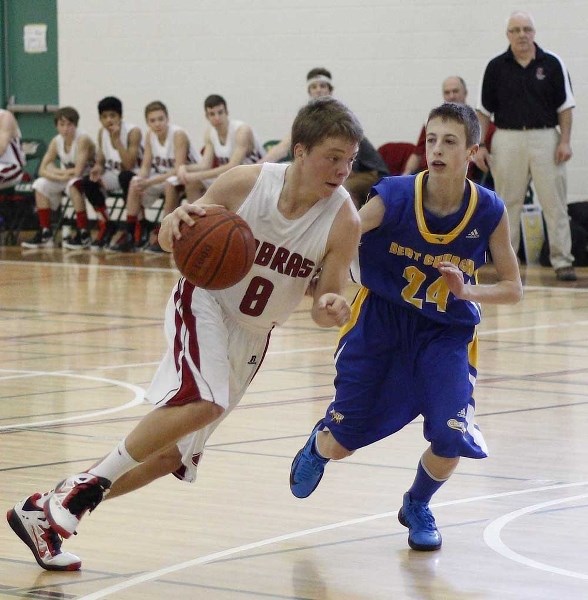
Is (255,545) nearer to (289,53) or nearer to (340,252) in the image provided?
(340,252)

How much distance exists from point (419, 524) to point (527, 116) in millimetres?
6938

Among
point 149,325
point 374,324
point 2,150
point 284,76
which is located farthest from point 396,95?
point 374,324

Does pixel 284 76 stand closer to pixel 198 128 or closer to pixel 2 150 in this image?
pixel 198 128

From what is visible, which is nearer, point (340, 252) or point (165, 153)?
point (340, 252)

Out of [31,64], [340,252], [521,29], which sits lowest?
[340,252]

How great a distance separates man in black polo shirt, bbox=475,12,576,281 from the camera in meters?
10.2

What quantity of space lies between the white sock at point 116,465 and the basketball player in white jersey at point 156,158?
9396mm

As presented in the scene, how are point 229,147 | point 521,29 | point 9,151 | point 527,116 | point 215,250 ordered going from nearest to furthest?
point 215,250 → point 521,29 → point 527,116 → point 229,147 → point 9,151

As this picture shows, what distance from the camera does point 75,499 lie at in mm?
3400

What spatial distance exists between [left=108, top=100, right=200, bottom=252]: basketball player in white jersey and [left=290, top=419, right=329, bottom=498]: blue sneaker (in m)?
8.87

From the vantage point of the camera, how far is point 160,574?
3.35m

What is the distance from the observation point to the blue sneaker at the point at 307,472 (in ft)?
13.1

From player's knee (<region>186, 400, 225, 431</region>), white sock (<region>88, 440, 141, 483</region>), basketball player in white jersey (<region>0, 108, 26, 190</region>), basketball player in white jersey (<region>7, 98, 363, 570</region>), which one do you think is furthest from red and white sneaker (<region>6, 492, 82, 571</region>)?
basketball player in white jersey (<region>0, 108, 26, 190</region>)

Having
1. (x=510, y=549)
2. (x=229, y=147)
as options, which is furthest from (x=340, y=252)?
(x=229, y=147)
